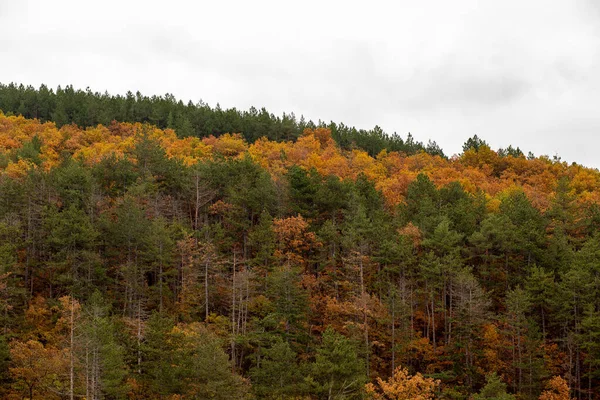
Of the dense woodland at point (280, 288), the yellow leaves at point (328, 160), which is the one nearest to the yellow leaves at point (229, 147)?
the yellow leaves at point (328, 160)

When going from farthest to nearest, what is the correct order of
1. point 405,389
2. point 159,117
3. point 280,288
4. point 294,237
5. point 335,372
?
1. point 159,117
2. point 294,237
3. point 280,288
4. point 405,389
5. point 335,372

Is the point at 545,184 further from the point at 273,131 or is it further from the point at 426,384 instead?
the point at 426,384

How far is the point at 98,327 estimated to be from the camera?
34719 millimetres

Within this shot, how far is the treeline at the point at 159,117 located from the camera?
109 metres

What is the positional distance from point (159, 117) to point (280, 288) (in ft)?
258

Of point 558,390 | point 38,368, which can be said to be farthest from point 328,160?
point 38,368

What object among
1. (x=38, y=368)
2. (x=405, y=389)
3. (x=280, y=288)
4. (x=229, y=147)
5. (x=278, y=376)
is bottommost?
(x=405, y=389)

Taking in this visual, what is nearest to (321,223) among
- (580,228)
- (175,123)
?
(580,228)

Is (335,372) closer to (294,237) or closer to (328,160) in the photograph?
(294,237)

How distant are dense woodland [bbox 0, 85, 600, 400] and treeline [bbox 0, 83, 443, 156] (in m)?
41.3

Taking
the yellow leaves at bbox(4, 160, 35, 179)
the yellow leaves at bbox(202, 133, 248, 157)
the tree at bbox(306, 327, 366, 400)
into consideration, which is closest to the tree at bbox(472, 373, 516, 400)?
the tree at bbox(306, 327, 366, 400)

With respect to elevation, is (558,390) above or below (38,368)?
below

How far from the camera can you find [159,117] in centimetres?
11462

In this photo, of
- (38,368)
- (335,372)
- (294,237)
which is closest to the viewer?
(38,368)
